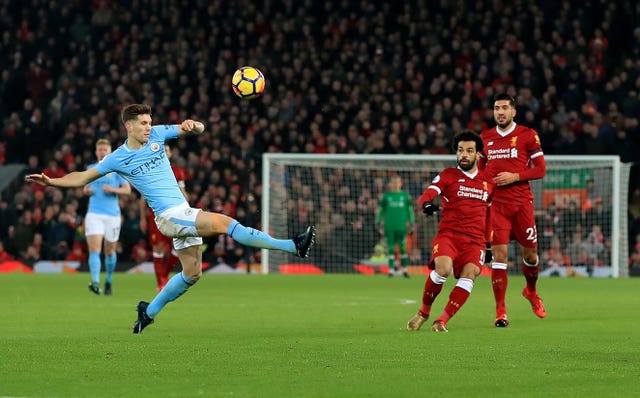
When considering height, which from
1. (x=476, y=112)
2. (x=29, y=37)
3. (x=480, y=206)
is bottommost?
(x=480, y=206)

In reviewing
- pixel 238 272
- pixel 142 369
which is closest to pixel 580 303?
pixel 142 369

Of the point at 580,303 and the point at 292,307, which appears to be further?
the point at 580,303

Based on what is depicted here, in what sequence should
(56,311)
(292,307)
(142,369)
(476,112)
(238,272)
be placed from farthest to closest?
(476,112), (238,272), (292,307), (56,311), (142,369)

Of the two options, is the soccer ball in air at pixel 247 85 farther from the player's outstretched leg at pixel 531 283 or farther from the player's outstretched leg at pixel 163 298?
the player's outstretched leg at pixel 531 283

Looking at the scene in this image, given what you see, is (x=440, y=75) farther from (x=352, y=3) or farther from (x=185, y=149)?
(x=185, y=149)

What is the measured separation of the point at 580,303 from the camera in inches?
600

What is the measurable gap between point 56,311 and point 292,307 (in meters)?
2.81

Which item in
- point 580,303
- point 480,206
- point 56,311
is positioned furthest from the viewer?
point 580,303

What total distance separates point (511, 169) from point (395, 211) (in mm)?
11437

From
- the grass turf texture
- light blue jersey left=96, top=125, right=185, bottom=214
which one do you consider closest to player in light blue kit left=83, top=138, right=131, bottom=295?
the grass turf texture

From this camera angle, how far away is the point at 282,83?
95.8 ft

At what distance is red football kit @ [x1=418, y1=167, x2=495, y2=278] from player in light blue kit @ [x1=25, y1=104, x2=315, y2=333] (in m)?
1.97

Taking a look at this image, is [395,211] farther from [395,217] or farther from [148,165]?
[148,165]

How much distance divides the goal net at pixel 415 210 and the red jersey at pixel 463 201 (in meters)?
13.5
